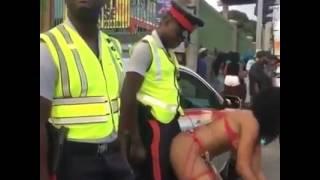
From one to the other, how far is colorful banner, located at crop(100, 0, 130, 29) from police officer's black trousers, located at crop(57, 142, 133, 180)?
2.62 feet

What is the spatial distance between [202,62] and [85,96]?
2.58 ft

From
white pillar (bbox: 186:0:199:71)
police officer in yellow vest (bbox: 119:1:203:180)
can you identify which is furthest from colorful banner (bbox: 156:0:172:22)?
white pillar (bbox: 186:0:199:71)

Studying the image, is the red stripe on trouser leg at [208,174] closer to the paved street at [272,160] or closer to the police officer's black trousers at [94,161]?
the paved street at [272,160]

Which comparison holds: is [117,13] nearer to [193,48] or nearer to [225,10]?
[193,48]

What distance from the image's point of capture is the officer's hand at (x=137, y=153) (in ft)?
13.0

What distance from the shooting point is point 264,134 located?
379 cm

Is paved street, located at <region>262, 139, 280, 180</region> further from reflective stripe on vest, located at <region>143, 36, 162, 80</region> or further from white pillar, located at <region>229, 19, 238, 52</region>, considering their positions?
reflective stripe on vest, located at <region>143, 36, 162, 80</region>

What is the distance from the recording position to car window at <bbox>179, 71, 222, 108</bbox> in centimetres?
387

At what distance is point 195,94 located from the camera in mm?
3895
